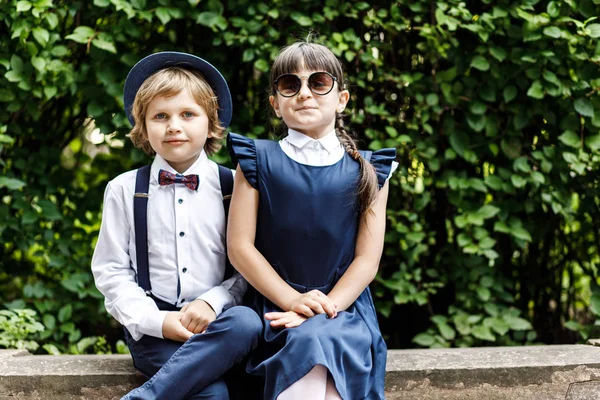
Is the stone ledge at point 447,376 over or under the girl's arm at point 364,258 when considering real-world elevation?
under

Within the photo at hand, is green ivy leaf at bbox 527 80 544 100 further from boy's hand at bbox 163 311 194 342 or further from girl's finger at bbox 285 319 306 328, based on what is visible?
boy's hand at bbox 163 311 194 342

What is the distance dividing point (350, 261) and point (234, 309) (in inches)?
18.0

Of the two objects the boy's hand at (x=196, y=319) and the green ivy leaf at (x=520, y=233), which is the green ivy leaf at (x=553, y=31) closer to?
the green ivy leaf at (x=520, y=233)

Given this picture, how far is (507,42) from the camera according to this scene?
318cm

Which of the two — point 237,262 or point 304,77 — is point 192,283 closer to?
point 237,262

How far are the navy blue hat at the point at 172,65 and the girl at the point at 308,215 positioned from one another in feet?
0.67

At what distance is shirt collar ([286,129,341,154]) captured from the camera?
2455 mm

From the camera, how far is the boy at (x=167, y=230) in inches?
92.0

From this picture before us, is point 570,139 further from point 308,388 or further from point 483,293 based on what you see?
point 308,388

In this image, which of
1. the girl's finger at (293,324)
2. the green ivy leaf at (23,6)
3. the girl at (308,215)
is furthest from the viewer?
the green ivy leaf at (23,6)

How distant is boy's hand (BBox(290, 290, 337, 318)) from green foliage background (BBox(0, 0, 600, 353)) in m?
1.02

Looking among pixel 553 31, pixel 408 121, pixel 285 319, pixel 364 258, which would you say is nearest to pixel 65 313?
pixel 285 319

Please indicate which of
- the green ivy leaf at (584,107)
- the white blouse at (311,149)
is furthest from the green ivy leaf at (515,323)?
the white blouse at (311,149)

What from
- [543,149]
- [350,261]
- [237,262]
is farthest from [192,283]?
[543,149]
